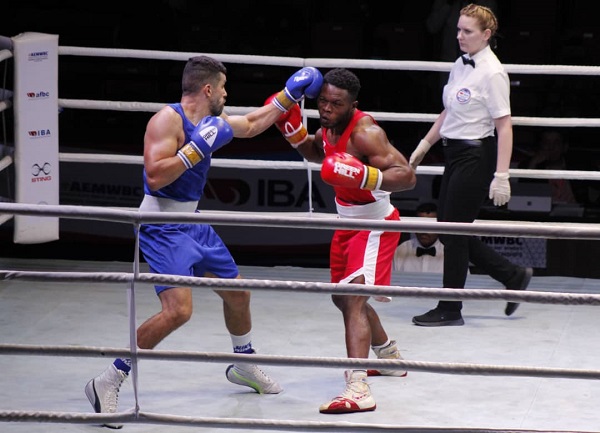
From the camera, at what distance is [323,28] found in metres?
8.59

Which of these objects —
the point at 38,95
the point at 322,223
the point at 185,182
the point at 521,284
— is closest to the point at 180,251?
the point at 185,182

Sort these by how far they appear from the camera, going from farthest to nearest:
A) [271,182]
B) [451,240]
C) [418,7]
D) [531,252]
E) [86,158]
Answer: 1. [418,7]
2. [271,182]
3. [531,252]
4. [86,158]
5. [451,240]

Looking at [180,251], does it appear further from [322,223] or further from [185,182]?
[322,223]

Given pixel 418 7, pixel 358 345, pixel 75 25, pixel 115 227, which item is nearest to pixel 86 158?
pixel 115 227

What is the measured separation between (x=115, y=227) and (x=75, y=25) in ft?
6.60

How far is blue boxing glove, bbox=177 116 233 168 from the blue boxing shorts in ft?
0.85

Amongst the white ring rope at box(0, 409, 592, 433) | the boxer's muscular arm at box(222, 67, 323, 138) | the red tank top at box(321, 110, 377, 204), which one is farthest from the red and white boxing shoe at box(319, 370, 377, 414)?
the boxer's muscular arm at box(222, 67, 323, 138)

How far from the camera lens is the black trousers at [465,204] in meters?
5.08

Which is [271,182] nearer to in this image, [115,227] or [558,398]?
[115,227]

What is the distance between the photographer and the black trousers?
16.7 feet

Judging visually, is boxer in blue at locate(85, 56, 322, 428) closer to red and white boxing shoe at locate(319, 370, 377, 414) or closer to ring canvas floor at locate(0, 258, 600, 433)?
ring canvas floor at locate(0, 258, 600, 433)

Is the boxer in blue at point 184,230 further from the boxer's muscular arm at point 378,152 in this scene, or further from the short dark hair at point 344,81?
the boxer's muscular arm at point 378,152

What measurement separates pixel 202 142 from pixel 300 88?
678mm

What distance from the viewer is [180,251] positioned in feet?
13.3
